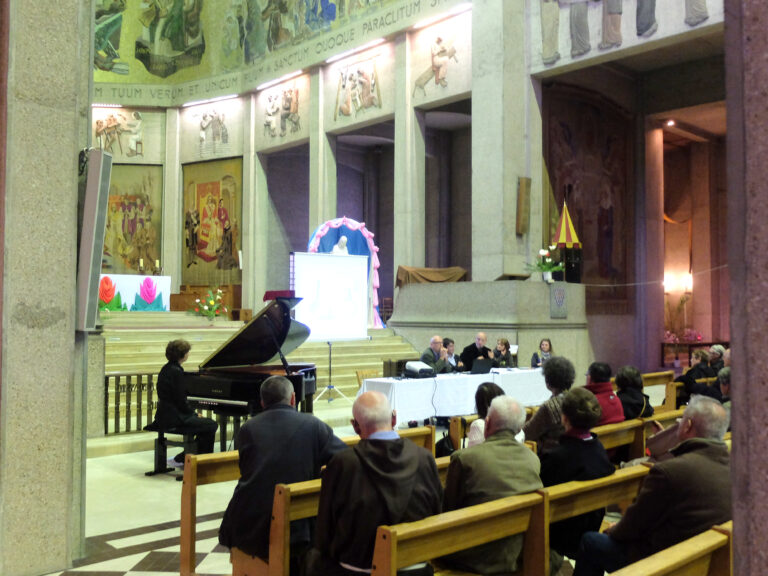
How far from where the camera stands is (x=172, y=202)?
24.9 m

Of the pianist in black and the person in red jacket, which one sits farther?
the pianist in black

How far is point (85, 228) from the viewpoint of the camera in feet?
14.8

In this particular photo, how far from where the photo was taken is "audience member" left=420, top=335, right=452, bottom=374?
977 centimetres

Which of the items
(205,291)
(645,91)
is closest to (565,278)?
(645,91)

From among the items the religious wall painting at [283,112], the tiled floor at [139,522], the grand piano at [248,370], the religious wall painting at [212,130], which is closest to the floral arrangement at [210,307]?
the religious wall painting at [212,130]

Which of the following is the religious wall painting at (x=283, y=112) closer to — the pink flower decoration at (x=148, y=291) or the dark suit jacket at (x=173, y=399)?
the pink flower decoration at (x=148, y=291)

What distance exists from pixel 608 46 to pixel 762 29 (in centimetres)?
1441

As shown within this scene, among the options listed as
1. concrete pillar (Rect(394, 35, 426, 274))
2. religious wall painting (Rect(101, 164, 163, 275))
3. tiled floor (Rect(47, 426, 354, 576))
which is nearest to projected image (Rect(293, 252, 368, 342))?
tiled floor (Rect(47, 426, 354, 576))

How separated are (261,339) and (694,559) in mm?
4994

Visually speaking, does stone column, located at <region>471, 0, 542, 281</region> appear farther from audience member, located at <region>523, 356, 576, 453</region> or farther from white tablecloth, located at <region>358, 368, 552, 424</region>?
audience member, located at <region>523, 356, 576, 453</region>

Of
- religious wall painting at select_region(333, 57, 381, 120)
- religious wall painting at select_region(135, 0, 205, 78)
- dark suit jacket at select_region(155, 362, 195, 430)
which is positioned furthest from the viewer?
religious wall painting at select_region(135, 0, 205, 78)

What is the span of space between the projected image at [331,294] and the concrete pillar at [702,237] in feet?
48.0

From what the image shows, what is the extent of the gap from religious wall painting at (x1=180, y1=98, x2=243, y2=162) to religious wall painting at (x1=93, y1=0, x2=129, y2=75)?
9.27 ft

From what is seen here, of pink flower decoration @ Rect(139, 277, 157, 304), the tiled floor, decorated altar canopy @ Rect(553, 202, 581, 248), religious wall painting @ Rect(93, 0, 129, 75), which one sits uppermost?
religious wall painting @ Rect(93, 0, 129, 75)
